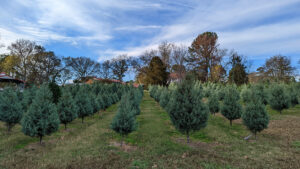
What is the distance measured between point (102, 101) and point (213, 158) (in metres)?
16.1

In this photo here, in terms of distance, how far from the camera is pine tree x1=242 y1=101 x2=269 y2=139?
9.20 meters

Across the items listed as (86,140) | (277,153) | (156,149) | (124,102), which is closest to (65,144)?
(86,140)

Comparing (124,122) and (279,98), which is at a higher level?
(279,98)

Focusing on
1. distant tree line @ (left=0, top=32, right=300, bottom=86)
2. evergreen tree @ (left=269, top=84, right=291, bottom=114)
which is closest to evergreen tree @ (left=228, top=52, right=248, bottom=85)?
distant tree line @ (left=0, top=32, right=300, bottom=86)

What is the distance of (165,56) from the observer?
57.2 meters

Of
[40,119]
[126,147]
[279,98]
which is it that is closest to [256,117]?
[126,147]

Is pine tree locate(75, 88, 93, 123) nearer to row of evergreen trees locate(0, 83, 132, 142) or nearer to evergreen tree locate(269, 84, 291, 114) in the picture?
row of evergreen trees locate(0, 83, 132, 142)

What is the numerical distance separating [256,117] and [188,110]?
4709mm

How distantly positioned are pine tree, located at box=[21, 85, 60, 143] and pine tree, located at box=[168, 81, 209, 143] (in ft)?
21.0

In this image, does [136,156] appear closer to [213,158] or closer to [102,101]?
[213,158]

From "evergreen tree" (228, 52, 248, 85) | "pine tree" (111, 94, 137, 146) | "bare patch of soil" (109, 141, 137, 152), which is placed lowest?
"bare patch of soil" (109, 141, 137, 152)

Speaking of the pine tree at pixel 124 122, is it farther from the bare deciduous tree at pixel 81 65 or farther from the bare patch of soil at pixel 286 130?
the bare deciduous tree at pixel 81 65

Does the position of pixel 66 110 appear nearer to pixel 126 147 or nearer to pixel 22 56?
pixel 126 147

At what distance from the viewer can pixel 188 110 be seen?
791cm
